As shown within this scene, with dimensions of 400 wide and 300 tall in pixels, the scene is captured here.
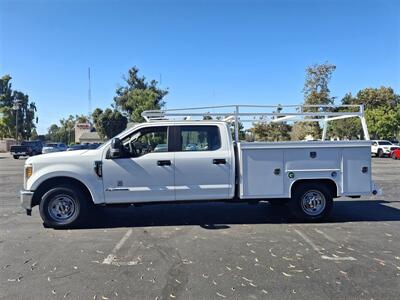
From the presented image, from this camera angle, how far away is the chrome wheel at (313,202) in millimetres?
8320

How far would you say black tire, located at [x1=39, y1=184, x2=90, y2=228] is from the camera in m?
7.73

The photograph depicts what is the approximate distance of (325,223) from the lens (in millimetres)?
8250

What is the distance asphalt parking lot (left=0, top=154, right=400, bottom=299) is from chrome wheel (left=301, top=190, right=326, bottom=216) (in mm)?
333

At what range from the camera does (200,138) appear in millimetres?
8180

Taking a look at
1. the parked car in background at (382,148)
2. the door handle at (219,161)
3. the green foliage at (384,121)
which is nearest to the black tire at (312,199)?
the door handle at (219,161)

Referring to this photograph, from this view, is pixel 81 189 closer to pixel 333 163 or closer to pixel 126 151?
pixel 126 151

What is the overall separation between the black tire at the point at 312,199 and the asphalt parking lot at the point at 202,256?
9.1 inches

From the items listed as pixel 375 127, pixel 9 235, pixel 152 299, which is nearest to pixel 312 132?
pixel 9 235

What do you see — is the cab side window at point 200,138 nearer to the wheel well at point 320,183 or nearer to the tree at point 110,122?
the wheel well at point 320,183

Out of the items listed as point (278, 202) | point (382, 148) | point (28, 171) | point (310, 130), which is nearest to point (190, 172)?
point (278, 202)

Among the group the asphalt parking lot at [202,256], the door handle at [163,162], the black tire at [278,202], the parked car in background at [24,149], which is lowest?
the asphalt parking lot at [202,256]

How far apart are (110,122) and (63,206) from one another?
197ft

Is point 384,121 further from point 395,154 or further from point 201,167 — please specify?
point 201,167

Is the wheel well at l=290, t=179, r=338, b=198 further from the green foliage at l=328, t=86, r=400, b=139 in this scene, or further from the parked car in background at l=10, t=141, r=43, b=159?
the parked car in background at l=10, t=141, r=43, b=159
